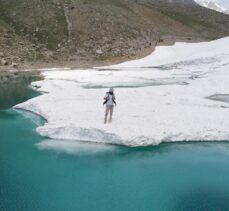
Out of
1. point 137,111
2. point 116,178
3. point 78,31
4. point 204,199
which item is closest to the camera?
point 204,199

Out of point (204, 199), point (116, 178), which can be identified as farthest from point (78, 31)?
point (204, 199)

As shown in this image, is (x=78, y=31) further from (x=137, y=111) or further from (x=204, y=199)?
(x=204, y=199)

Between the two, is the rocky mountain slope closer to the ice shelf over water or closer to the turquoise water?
the ice shelf over water

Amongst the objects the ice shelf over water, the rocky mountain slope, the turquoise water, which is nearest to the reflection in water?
the turquoise water

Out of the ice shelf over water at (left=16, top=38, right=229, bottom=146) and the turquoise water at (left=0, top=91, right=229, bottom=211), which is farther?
the ice shelf over water at (left=16, top=38, right=229, bottom=146)

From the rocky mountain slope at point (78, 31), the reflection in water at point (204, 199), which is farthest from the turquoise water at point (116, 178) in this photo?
the rocky mountain slope at point (78, 31)

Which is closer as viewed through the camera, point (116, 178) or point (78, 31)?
point (116, 178)
